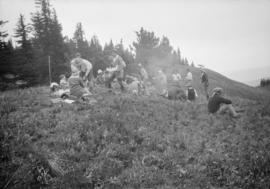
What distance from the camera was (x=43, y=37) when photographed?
3797 cm

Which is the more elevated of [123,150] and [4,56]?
[4,56]

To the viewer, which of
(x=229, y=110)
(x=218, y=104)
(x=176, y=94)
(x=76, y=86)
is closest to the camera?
(x=76, y=86)

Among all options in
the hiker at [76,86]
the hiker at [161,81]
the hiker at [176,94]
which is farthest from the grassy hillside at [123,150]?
the hiker at [161,81]

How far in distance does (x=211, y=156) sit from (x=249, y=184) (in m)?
1.37

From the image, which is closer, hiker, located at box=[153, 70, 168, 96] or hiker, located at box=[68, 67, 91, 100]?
hiker, located at box=[68, 67, 91, 100]

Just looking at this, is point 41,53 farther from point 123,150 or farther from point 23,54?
point 123,150

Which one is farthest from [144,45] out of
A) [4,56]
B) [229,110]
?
[229,110]

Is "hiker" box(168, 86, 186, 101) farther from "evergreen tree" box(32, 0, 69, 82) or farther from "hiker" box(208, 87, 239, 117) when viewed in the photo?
"evergreen tree" box(32, 0, 69, 82)

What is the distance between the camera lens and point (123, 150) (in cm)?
568

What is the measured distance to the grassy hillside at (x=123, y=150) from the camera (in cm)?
436

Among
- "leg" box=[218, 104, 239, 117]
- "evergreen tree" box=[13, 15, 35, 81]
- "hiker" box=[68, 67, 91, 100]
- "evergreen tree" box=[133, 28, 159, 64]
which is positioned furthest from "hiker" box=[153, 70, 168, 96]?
"evergreen tree" box=[133, 28, 159, 64]

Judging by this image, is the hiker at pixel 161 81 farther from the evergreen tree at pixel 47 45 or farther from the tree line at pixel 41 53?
the evergreen tree at pixel 47 45

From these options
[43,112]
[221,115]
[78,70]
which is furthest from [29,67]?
[221,115]

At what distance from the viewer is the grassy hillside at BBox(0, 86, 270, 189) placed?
4.36 m
